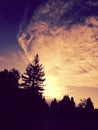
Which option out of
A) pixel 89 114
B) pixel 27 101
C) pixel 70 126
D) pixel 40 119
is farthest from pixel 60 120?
pixel 27 101

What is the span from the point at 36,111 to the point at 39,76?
990 inches

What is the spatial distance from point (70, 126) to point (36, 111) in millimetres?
13270

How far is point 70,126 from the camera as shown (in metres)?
40.4

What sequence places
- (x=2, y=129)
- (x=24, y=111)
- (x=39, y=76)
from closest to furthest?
1. (x=2, y=129)
2. (x=24, y=111)
3. (x=39, y=76)

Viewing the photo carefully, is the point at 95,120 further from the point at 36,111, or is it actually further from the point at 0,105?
the point at 0,105

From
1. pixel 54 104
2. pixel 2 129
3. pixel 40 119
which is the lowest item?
pixel 2 129

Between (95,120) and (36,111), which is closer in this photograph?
(36,111)

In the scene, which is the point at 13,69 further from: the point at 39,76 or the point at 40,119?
the point at 40,119

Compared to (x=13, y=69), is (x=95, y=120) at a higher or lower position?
lower

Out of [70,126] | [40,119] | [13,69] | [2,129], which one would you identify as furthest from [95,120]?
[13,69]

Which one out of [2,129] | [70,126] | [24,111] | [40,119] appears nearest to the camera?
[2,129]

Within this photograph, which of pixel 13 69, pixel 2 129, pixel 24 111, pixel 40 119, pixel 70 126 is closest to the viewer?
pixel 2 129

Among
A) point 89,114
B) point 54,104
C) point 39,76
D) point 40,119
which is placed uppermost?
point 39,76

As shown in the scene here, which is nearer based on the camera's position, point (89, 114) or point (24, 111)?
point (24, 111)
